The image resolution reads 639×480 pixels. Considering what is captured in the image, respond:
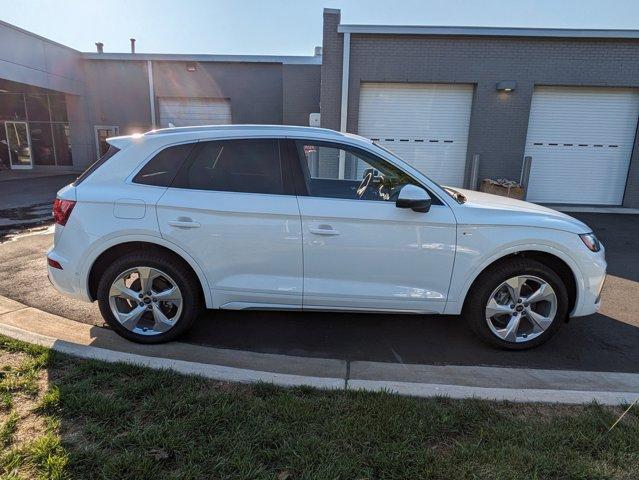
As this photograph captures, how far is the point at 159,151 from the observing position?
3734mm

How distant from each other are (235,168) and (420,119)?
31.9 ft

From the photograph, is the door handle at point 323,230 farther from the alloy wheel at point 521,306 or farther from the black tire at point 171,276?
the alloy wheel at point 521,306

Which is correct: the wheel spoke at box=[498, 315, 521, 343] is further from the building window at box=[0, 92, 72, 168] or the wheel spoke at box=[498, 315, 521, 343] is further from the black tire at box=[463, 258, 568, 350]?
the building window at box=[0, 92, 72, 168]

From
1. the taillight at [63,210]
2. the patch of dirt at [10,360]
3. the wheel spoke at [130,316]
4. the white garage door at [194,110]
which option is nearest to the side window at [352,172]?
the wheel spoke at [130,316]

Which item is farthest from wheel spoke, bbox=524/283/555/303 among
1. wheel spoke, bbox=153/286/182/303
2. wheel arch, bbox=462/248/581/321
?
wheel spoke, bbox=153/286/182/303

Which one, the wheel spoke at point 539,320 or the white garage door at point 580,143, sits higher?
the white garage door at point 580,143

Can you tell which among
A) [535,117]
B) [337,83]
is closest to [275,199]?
[337,83]

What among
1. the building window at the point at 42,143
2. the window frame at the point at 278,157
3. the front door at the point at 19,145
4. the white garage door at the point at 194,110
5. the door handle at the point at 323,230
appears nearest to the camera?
the door handle at the point at 323,230

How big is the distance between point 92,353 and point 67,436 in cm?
106

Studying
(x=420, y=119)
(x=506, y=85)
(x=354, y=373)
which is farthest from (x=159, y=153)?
(x=506, y=85)

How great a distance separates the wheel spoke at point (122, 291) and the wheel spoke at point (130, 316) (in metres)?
0.09

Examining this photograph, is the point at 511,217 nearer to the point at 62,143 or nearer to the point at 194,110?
the point at 194,110

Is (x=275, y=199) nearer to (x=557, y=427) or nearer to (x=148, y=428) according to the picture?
(x=148, y=428)

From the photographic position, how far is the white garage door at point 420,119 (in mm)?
12156
